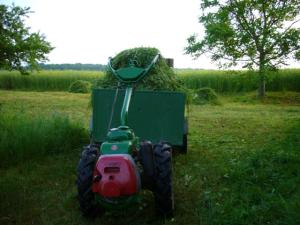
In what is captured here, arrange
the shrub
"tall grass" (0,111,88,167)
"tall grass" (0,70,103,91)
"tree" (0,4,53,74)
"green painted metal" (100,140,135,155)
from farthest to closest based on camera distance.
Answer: "tall grass" (0,70,103,91)
the shrub
"tree" (0,4,53,74)
"tall grass" (0,111,88,167)
"green painted metal" (100,140,135,155)

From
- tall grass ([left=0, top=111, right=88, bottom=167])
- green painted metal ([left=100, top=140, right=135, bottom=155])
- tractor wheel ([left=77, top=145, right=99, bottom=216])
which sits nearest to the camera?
green painted metal ([left=100, top=140, right=135, bottom=155])

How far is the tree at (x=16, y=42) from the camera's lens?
12344mm

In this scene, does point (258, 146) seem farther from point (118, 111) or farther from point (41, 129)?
point (41, 129)

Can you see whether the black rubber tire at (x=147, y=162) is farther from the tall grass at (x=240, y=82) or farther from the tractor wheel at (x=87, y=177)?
the tall grass at (x=240, y=82)

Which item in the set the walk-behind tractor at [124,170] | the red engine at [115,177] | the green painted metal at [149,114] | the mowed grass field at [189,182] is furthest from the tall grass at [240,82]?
the red engine at [115,177]

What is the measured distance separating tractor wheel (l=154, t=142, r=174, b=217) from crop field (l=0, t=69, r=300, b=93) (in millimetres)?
13780

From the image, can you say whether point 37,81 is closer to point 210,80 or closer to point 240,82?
point 210,80

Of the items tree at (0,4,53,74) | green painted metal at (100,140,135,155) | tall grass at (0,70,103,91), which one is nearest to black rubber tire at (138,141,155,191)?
green painted metal at (100,140,135,155)

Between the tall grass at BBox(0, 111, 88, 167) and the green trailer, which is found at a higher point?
the green trailer

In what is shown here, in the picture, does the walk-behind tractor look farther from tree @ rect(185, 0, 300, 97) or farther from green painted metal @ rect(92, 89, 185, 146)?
tree @ rect(185, 0, 300, 97)

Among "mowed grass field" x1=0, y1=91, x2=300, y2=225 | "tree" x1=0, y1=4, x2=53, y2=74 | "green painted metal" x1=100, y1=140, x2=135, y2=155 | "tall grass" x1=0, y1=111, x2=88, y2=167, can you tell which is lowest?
"mowed grass field" x1=0, y1=91, x2=300, y2=225

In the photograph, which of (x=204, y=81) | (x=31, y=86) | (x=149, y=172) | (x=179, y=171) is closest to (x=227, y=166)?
(x=179, y=171)

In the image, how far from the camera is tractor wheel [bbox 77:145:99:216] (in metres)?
3.58

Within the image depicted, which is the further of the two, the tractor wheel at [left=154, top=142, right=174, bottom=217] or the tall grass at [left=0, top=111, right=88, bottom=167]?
the tall grass at [left=0, top=111, right=88, bottom=167]
